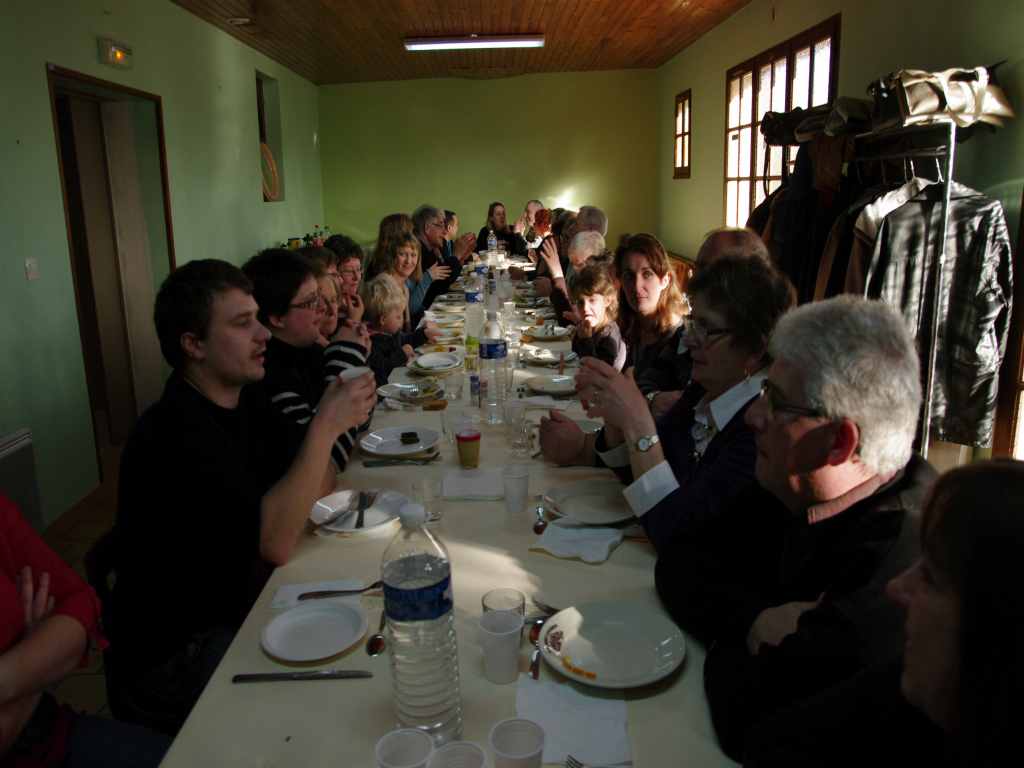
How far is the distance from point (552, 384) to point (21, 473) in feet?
7.90

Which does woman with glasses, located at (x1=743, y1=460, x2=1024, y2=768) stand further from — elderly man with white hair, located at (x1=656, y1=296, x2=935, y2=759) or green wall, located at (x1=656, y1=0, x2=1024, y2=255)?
green wall, located at (x1=656, y1=0, x2=1024, y2=255)

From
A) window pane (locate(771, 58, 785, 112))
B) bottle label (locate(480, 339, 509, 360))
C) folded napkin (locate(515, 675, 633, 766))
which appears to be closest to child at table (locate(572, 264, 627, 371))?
bottle label (locate(480, 339, 509, 360))

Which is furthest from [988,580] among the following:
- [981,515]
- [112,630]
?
[112,630]

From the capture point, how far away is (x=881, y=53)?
426cm

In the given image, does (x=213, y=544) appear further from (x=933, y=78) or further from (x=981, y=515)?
(x=933, y=78)

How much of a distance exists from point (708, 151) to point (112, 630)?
7.99 meters

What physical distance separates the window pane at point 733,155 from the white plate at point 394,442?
5953 mm

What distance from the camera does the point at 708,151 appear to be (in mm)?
8273

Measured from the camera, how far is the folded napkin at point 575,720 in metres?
1.00

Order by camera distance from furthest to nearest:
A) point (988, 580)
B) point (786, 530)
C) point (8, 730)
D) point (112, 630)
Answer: point (112, 630) → point (786, 530) → point (8, 730) → point (988, 580)

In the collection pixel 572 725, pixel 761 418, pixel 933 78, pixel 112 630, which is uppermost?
pixel 933 78

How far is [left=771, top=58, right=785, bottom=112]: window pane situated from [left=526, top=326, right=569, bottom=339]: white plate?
307 centimetres

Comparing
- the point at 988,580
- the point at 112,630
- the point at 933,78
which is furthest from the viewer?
the point at 933,78

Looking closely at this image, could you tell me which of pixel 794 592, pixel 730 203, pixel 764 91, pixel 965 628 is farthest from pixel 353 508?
pixel 730 203
